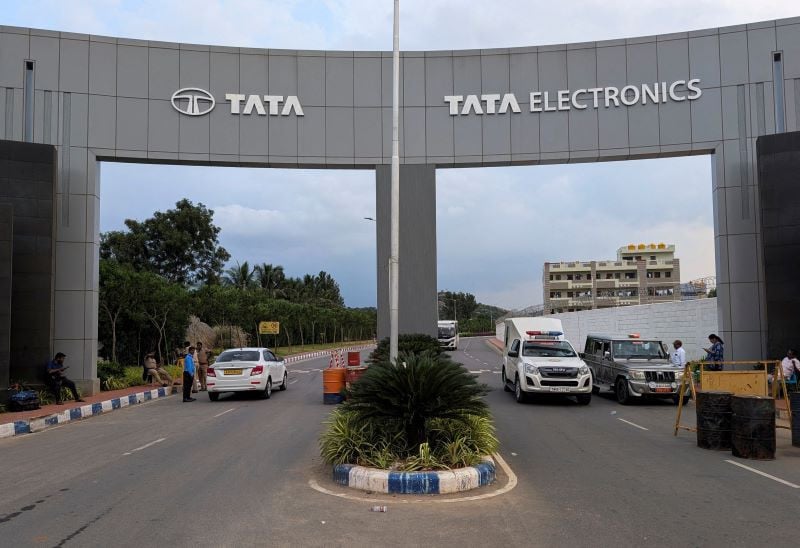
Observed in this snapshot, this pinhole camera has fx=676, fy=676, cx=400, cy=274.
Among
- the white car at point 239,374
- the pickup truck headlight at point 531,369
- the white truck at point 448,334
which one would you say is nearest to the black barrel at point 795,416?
the pickup truck headlight at point 531,369

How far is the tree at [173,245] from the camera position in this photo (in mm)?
52594

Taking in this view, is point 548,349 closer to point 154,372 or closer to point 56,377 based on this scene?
point 56,377

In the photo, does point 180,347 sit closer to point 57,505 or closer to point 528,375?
point 528,375

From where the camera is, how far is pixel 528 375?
56.0 feet

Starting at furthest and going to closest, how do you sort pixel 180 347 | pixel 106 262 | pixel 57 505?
pixel 180 347, pixel 106 262, pixel 57 505

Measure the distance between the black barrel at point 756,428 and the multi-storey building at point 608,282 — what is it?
316ft

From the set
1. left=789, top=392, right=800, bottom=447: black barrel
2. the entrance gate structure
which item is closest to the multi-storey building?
the entrance gate structure

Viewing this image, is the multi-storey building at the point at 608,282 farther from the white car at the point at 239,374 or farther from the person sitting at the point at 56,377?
the person sitting at the point at 56,377

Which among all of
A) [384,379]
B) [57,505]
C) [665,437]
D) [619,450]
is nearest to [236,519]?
[57,505]

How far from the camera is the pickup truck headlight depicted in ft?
55.8

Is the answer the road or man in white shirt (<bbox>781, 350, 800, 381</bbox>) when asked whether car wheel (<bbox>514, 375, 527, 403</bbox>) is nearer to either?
the road

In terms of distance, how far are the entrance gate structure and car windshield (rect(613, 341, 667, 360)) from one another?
10.9ft

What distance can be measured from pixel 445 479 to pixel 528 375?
973cm

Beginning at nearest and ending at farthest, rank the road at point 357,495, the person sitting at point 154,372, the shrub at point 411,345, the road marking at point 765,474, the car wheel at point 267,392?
the road at point 357,495 → the road marking at point 765,474 → the shrub at point 411,345 → the car wheel at point 267,392 → the person sitting at point 154,372
